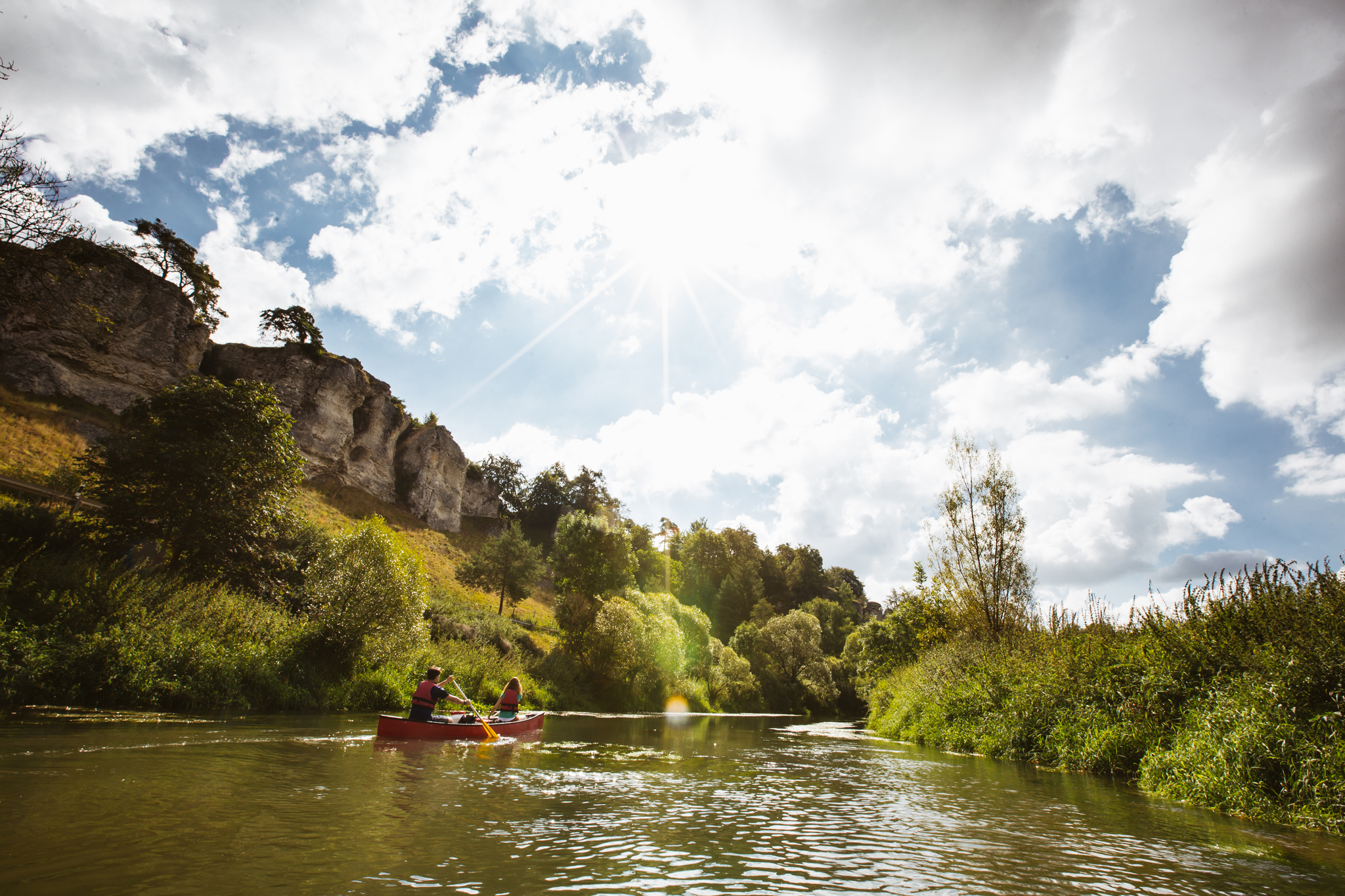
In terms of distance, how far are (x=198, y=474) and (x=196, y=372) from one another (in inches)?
1268

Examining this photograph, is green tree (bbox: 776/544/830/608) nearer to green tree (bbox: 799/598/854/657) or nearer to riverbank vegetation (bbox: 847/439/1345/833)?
green tree (bbox: 799/598/854/657)

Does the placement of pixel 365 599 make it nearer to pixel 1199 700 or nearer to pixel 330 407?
pixel 1199 700

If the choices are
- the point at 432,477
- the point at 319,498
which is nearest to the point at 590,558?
the point at 319,498

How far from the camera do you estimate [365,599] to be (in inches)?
851

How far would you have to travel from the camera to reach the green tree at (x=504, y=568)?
154 ft

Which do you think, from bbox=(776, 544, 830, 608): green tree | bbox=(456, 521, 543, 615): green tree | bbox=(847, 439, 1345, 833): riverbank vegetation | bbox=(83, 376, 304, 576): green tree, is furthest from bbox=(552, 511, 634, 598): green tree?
bbox=(776, 544, 830, 608): green tree

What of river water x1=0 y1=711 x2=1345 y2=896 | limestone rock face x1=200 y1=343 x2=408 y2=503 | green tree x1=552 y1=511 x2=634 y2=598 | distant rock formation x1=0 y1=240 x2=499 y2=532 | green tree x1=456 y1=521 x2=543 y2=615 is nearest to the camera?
river water x1=0 y1=711 x2=1345 y2=896

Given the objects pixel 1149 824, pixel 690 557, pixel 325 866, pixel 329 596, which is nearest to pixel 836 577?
pixel 690 557

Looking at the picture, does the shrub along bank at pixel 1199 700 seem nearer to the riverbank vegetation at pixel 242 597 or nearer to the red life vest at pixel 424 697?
the red life vest at pixel 424 697

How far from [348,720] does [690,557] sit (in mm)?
64863

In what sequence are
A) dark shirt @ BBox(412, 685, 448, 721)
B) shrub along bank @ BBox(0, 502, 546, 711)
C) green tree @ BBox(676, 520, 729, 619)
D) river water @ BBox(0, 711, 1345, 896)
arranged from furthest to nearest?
green tree @ BBox(676, 520, 729, 619), dark shirt @ BBox(412, 685, 448, 721), shrub along bank @ BBox(0, 502, 546, 711), river water @ BBox(0, 711, 1345, 896)

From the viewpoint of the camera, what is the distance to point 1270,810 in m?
8.18

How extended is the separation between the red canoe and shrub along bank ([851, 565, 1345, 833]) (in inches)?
Answer: 533

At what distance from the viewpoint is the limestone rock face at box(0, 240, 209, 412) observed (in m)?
36.8
